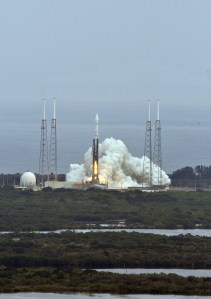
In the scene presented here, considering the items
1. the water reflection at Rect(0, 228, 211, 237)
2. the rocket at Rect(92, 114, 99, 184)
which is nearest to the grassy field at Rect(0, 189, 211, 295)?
the water reflection at Rect(0, 228, 211, 237)

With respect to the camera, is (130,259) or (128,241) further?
(128,241)

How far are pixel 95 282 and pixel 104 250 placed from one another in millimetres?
10765

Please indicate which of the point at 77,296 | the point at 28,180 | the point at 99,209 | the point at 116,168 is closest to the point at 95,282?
the point at 77,296

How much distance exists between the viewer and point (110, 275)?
6112cm

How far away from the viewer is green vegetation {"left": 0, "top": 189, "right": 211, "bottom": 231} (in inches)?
3455

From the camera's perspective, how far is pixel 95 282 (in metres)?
59.2

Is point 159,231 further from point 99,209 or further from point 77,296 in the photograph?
point 77,296

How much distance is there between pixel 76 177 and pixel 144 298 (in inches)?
2150

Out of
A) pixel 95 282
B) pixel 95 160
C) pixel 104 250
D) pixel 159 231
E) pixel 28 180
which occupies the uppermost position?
pixel 95 160

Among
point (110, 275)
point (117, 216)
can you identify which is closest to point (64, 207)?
point (117, 216)

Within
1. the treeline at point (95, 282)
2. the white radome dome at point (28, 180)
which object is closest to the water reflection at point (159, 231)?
the treeline at point (95, 282)

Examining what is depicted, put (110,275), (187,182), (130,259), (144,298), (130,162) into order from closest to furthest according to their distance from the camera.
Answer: (144,298), (110,275), (130,259), (130,162), (187,182)

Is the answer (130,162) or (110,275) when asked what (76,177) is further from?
(110,275)

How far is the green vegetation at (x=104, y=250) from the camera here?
65.7m
